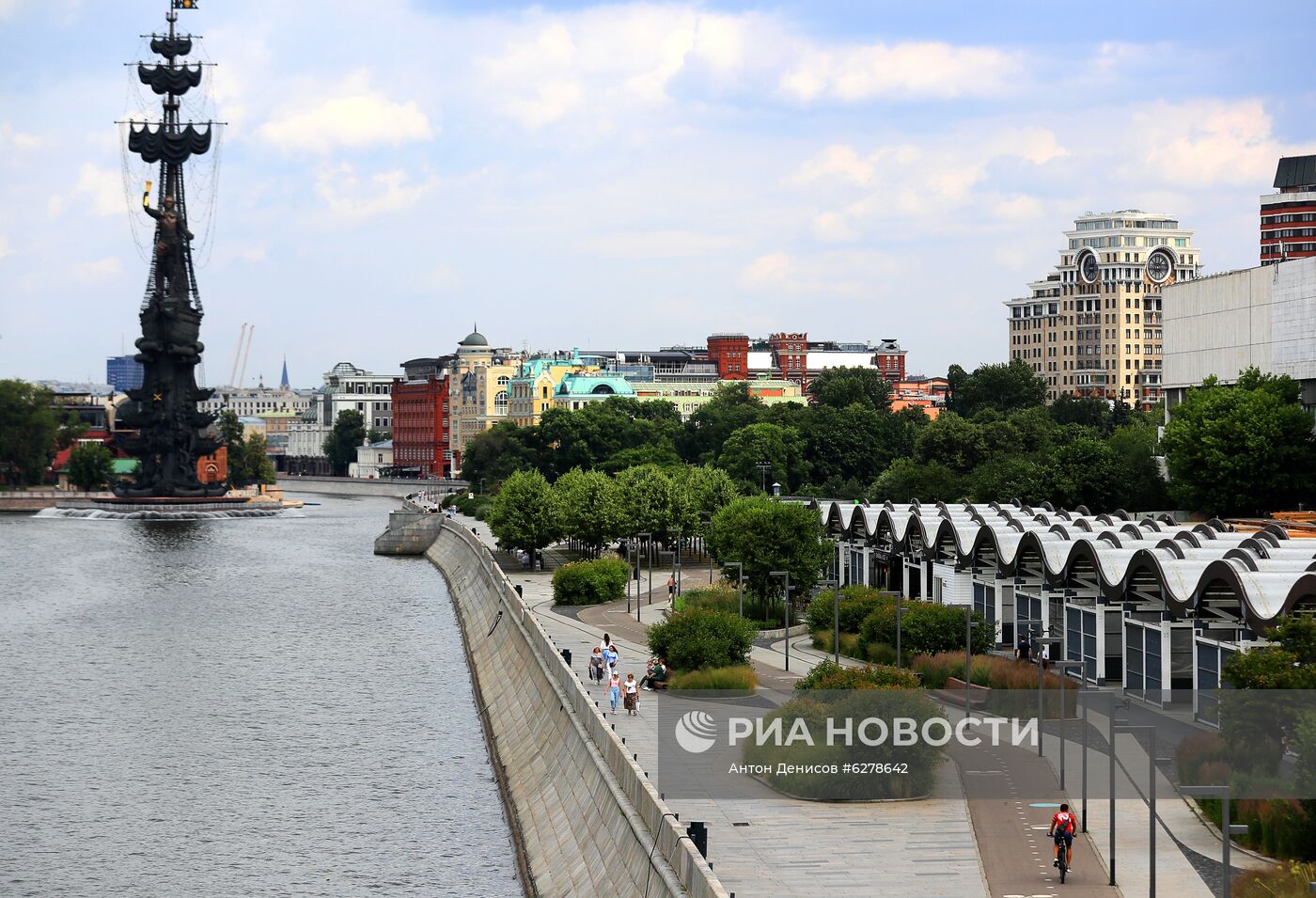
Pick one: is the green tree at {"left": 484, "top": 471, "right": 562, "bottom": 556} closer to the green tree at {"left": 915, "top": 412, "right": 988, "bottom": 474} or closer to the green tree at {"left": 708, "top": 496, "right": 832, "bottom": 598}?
the green tree at {"left": 708, "top": 496, "right": 832, "bottom": 598}

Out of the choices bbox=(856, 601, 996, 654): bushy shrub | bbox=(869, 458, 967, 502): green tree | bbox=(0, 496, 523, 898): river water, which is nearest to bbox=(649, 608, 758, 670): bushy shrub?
bbox=(856, 601, 996, 654): bushy shrub

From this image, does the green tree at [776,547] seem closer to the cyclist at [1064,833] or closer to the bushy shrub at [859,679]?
the bushy shrub at [859,679]

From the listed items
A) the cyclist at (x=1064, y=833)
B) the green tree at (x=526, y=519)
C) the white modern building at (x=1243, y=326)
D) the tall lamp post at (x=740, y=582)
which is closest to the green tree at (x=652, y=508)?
the green tree at (x=526, y=519)

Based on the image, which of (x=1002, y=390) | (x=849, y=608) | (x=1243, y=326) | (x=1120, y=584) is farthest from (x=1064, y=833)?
(x=1002, y=390)

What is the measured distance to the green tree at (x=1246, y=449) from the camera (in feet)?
259

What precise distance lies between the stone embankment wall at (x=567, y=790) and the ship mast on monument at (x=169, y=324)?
121194 millimetres

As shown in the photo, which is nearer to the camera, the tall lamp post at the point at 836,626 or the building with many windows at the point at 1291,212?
the tall lamp post at the point at 836,626

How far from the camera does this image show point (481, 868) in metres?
38.2

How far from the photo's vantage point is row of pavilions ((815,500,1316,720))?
145 ft

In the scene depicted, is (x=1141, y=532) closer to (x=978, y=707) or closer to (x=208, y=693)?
(x=978, y=707)

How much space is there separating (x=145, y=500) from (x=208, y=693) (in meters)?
124

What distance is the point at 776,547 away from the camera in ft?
231

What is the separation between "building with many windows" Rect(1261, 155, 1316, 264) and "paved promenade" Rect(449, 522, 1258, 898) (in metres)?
134

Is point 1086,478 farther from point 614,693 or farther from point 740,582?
point 614,693
